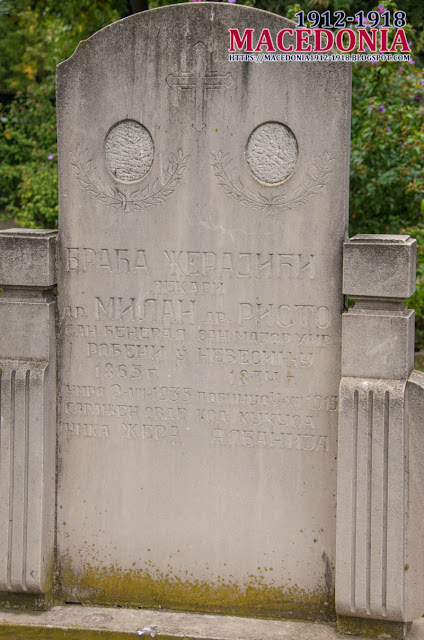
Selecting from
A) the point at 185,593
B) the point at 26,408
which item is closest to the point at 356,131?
the point at 26,408

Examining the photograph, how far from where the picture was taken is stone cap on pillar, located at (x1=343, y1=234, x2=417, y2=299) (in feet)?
12.3

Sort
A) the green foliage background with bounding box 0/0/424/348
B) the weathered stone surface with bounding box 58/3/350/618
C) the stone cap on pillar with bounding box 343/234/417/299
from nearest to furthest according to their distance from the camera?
the stone cap on pillar with bounding box 343/234/417/299 → the weathered stone surface with bounding box 58/3/350/618 → the green foliage background with bounding box 0/0/424/348

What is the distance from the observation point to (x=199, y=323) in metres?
4.12

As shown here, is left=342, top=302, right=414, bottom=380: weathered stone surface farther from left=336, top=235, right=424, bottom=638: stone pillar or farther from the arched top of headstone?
the arched top of headstone

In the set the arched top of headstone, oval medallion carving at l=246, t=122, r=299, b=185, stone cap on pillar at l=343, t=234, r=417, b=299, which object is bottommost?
stone cap on pillar at l=343, t=234, r=417, b=299

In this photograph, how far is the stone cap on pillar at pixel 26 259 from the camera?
163 inches

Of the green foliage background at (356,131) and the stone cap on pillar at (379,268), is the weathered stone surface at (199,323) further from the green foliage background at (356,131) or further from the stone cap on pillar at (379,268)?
the green foliage background at (356,131)

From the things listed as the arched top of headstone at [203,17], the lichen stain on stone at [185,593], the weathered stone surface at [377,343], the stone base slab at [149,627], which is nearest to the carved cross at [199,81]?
the arched top of headstone at [203,17]

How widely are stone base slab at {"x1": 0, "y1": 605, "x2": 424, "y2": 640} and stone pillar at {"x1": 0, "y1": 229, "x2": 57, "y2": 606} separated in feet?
0.59

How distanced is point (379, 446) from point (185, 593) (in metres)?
1.27

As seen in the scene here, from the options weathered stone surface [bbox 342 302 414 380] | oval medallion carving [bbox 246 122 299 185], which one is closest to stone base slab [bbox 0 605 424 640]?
weathered stone surface [bbox 342 302 414 380]

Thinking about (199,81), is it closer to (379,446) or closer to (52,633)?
(379,446)

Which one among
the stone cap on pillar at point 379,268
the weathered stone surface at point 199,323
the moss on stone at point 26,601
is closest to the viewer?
the stone cap on pillar at point 379,268

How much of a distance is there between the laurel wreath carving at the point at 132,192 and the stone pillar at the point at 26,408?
1.09 feet
